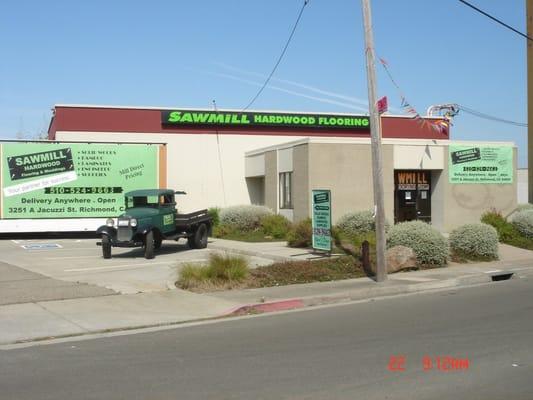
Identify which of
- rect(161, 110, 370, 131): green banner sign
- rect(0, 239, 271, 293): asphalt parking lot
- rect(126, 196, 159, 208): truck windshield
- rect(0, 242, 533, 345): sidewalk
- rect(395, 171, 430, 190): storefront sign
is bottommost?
rect(0, 242, 533, 345): sidewalk

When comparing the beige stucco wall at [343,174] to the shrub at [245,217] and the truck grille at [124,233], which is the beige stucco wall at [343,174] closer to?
the shrub at [245,217]

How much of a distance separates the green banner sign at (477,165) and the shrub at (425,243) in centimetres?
1036

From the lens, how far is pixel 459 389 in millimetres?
5938

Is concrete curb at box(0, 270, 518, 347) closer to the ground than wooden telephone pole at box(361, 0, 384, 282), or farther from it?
closer to the ground

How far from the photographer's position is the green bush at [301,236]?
19719 mm

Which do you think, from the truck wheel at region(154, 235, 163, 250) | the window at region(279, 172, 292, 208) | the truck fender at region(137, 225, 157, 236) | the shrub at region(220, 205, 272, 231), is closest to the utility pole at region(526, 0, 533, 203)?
the window at region(279, 172, 292, 208)

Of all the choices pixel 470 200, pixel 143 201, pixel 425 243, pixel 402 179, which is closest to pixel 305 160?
pixel 402 179

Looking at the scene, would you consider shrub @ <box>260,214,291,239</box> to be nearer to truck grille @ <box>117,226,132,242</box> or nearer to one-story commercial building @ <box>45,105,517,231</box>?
one-story commercial building @ <box>45,105,517,231</box>

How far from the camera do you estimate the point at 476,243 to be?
17.6 meters

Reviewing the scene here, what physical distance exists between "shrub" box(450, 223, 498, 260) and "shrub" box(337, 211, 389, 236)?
3.20m

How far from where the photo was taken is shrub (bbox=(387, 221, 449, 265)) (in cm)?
1616

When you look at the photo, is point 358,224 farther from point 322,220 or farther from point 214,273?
point 214,273

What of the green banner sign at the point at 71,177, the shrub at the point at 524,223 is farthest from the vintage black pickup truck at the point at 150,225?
the shrub at the point at 524,223
